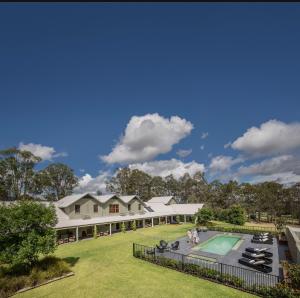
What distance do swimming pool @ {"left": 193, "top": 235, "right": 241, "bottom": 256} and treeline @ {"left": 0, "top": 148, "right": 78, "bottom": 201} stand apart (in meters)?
39.2

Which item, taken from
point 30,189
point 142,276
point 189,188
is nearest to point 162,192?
point 189,188

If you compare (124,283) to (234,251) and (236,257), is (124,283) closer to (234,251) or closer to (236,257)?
(236,257)

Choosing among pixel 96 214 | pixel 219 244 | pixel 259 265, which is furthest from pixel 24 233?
pixel 219 244

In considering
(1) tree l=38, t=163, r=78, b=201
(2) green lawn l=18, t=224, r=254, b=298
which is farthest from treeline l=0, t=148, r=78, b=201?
(2) green lawn l=18, t=224, r=254, b=298

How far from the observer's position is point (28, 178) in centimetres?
4916

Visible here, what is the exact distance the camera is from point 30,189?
50.5 meters

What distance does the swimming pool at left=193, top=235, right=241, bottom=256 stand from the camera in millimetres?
22239

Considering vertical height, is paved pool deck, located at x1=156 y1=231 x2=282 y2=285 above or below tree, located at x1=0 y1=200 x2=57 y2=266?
below

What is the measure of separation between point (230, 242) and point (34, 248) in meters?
21.1

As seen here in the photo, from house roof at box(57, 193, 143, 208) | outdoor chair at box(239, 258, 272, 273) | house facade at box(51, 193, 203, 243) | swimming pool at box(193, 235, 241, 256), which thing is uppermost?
house roof at box(57, 193, 143, 208)

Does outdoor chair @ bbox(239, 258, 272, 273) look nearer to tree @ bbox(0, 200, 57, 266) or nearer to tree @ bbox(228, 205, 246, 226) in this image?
tree @ bbox(0, 200, 57, 266)

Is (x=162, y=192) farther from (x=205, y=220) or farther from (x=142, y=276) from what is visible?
(x=142, y=276)

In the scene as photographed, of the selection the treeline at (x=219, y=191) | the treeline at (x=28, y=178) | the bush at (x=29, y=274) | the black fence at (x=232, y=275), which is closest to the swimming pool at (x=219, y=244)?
the black fence at (x=232, y=275)

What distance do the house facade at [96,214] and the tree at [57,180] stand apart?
23472 millimetres
